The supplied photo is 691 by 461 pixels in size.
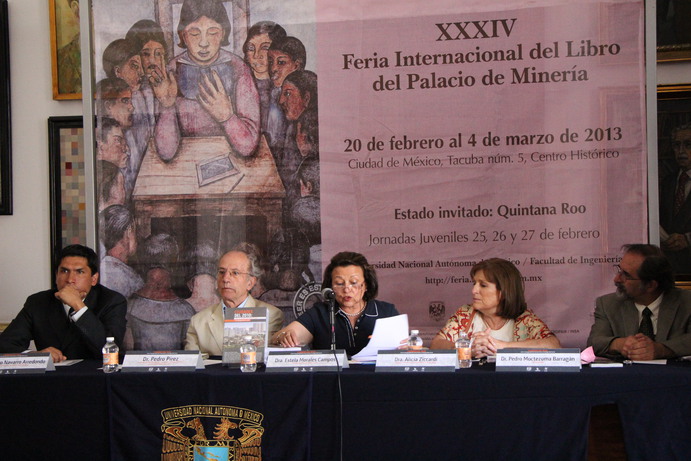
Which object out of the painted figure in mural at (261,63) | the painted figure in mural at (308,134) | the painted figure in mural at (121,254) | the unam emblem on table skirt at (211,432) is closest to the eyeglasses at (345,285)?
the painted figure in mural at (308,134)

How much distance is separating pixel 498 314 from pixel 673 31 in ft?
6.78

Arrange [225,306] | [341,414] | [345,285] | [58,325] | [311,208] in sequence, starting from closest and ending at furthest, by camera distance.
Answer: [341,414]
[345,285]
[58,325]
[225,306]
[311,208]

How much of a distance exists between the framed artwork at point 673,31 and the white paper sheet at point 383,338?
233 cm

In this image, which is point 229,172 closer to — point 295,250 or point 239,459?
point 295,250

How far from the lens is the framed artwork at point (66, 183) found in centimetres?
476

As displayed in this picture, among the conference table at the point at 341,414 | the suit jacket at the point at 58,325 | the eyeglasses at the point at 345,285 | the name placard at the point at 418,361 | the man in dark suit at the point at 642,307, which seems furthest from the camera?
the suit jacket at the point at 58,325

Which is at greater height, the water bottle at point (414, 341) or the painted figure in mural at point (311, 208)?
the painted figure in mural at point (311, 208)

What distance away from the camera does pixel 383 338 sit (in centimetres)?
318

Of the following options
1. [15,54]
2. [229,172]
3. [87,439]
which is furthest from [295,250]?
[15,54]

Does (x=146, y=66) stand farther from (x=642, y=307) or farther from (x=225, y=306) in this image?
(x=642, y=307)

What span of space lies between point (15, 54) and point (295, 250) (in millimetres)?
2403

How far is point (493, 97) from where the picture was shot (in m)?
3.96

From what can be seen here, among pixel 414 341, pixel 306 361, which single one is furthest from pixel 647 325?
pixel 306 361

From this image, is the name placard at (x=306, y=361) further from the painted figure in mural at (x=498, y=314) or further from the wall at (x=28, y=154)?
the wall at (x=28, y=154)
